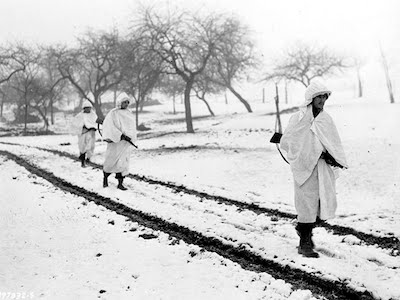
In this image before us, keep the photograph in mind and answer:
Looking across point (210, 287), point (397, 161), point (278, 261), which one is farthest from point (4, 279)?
point (397, 161)

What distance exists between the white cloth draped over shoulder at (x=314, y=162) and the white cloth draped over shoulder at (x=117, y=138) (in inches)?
203

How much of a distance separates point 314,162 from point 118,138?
5544 mm

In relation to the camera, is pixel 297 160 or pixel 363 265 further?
pixel 297 160

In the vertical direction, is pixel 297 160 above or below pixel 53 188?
above

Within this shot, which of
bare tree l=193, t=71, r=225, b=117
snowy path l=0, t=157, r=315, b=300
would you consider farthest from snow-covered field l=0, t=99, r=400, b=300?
bare tree l=193, t=71, r=225, b=117

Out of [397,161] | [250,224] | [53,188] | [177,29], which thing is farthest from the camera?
[177,29]

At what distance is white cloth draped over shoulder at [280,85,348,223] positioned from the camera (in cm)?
504

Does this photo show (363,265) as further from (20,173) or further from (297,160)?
(20,173)

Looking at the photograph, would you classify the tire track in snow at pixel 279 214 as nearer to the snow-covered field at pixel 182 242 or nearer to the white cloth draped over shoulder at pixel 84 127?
the snow-covered field at pixel 182 242

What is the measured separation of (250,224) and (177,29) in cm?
1936

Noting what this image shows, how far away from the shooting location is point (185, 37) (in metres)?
23.8

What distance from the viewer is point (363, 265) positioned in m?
4.66

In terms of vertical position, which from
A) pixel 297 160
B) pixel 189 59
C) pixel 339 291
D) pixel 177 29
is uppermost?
pixel 177 29

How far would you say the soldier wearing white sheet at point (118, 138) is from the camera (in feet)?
30.8
